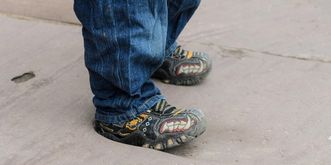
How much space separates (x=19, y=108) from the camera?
232cm

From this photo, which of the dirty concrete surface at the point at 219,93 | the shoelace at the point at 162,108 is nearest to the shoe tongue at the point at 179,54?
the dirty concrete surface at the point at 219,93

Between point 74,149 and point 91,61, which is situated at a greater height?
point 91,61

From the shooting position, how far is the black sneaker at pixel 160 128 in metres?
2.09

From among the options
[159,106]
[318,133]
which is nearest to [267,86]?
[318,133]

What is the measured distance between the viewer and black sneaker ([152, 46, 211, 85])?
8.48ft

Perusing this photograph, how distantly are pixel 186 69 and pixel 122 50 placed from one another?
0.65 m

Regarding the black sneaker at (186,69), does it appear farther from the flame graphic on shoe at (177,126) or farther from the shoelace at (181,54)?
the flame graphic on shoe at (177,126)

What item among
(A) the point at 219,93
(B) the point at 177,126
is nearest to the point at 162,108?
(B) the point at 177,126

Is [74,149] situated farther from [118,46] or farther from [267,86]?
[267,86]

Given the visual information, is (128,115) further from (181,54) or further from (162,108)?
(181,54)

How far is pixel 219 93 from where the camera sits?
8.24ft

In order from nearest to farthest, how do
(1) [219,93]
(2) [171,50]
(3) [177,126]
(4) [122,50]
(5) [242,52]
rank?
(4) [122,50] < (3) [177,126] < (1) [219,93] < (2) [171,50] < (5) [242,52]


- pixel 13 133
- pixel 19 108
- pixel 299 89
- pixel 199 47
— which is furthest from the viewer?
pixel 199 47

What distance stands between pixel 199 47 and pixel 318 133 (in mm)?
919
